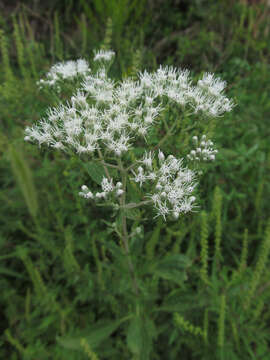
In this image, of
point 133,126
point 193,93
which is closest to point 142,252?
point 133,126

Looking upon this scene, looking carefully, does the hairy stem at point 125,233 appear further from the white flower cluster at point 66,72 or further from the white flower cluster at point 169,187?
the white flower cluster at point 66,72

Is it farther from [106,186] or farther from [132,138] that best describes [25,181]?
[132,138]

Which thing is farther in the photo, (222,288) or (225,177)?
(225,177)

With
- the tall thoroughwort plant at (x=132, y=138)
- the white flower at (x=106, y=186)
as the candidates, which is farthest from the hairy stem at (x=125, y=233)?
the white flower at (x=106, y=186)

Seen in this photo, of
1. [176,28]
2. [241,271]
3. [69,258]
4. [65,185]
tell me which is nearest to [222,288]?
[241,271]

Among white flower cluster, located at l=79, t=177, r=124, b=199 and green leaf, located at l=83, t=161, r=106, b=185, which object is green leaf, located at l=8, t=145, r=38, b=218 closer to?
white flower cluster, located at l=79, t=177, r=124, b=199

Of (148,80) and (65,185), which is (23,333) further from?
(148,80)

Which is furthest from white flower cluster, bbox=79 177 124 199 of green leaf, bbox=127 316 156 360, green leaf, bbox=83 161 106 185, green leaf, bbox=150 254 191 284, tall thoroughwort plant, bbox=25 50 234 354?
green leaf, bbox=127 316 156 360
